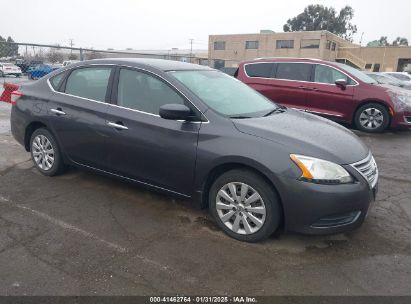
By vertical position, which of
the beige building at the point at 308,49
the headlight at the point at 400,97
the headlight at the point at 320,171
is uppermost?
the beige building at the point at 308,49

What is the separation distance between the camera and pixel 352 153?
317cm

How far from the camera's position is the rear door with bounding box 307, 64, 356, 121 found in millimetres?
8062

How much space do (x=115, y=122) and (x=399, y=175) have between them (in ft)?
13.4

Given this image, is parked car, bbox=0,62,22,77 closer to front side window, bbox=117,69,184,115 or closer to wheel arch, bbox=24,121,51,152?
wheel arch, bbox=24,121,51,152

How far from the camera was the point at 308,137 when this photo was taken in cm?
320

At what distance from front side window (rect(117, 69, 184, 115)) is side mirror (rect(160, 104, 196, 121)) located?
19 cm

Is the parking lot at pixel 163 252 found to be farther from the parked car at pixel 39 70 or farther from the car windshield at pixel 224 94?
the parked car at pixel 39 70

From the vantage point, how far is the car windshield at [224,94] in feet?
11.8

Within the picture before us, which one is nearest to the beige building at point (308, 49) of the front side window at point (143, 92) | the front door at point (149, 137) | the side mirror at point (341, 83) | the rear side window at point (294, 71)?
the rear side window at point (294, 71)

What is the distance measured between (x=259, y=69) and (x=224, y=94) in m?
5.67

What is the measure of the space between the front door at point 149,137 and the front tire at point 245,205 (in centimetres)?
34

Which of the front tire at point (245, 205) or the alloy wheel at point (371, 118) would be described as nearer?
the front tire at point (245, 205)

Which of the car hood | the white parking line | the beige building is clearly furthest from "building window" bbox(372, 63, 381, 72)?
the white parking line

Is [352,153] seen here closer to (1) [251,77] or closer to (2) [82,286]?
(2) [82,286]
